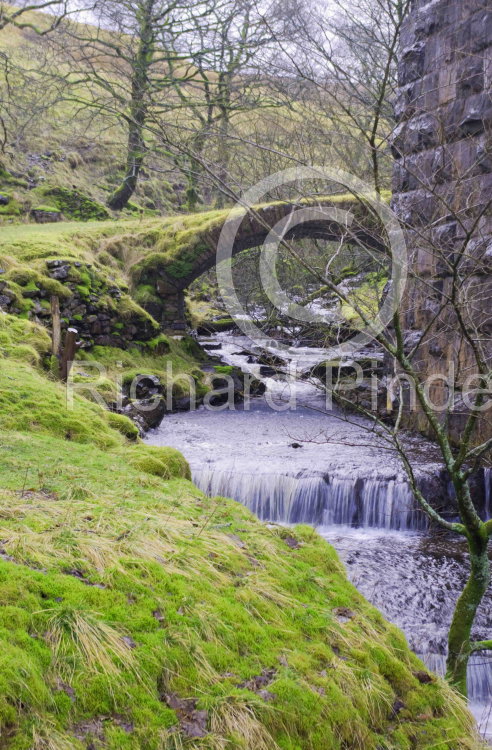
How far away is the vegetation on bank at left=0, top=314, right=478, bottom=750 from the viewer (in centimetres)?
252

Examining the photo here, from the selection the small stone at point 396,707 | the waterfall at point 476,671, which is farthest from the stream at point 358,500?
the small stone at point 396,707

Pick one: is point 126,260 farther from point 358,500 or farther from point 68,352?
point 358,500

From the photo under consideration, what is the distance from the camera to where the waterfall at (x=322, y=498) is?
29.7 feet

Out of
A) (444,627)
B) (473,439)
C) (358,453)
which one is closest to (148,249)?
(358,453)

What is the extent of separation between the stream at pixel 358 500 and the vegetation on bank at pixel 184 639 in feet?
4.14

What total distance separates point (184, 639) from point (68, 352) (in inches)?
280

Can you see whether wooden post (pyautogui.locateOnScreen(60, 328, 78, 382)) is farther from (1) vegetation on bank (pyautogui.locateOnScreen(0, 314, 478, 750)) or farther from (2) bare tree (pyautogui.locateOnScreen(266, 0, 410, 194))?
(2) bare tree (pyautogui.locateOnScreen(266, 0, 410, 194))

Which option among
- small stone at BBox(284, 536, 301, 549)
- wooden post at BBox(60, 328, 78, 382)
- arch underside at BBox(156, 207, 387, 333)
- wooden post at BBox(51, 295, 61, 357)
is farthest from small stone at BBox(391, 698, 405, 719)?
arch underside at BBox(156, 207, 387, 333)

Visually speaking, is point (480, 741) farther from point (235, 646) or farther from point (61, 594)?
point (61, 594)

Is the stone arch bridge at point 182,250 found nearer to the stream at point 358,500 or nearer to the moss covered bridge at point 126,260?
the moss covered bridge at point 126,260

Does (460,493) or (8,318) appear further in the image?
(8,318)

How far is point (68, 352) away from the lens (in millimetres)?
9406

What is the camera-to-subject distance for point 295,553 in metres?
4.74

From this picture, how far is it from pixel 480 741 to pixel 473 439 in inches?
319
